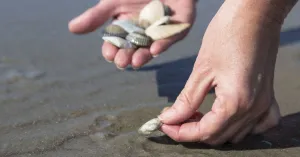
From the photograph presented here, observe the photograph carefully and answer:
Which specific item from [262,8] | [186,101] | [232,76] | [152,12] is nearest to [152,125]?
[186,101]

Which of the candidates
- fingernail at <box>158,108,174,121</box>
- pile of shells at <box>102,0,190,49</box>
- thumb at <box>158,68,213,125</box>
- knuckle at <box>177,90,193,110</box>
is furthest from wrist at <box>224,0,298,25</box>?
pile of shells at <box>102,0,190,49</box>

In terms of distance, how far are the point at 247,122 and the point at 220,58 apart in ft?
1.23

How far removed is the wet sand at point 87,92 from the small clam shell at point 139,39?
13.8 inches

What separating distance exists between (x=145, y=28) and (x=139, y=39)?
1.04 ft

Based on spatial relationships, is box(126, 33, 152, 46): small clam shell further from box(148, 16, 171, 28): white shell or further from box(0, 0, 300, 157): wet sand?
box(0, 0, 300, 157): wet sand

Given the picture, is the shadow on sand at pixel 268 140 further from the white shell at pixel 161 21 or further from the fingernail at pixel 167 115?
the white shell at pixel 161 21

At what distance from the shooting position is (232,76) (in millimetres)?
2568

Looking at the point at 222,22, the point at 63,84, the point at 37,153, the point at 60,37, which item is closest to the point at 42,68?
the point at 63,84

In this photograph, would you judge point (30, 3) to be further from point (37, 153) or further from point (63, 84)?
point (37, 153)

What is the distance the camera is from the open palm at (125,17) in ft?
11.2

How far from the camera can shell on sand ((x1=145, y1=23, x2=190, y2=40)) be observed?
3.62 meters

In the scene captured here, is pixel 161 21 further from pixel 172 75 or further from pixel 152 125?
pixel 152 125

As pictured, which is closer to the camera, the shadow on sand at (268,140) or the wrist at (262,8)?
the wrist at (262,8)

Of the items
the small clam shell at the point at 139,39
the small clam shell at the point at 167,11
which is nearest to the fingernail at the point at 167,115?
the small clam shell at the point at 139,39
